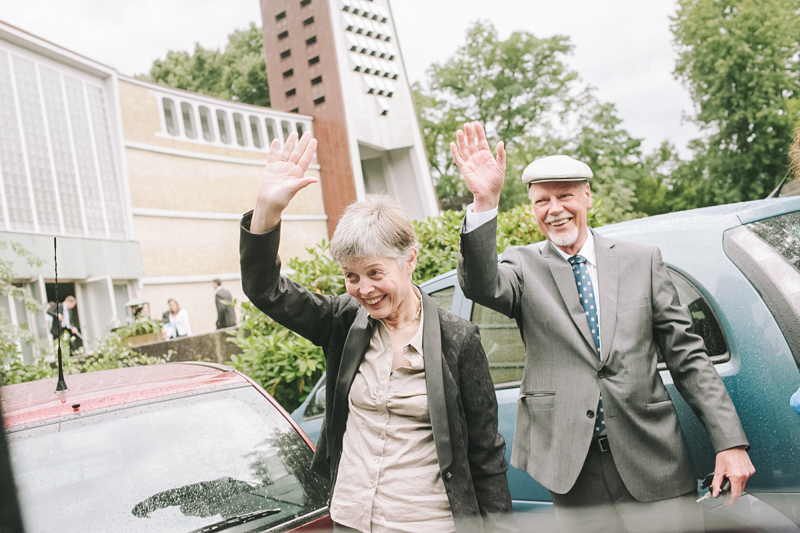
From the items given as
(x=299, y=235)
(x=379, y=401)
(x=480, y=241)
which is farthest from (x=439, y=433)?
(x=299, y=235)

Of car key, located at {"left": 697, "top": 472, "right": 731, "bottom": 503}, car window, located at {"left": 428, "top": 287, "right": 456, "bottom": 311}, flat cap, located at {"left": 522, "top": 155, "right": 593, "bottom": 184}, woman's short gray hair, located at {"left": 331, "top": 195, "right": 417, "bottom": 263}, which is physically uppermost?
flat cap, located at {"left": 522, "top": 155, "right": 593, "bottom": 184}

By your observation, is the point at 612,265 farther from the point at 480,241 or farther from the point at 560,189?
the point at 480,241

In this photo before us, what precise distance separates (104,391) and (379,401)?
124 cm

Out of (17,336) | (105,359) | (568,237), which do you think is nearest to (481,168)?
(568,237)

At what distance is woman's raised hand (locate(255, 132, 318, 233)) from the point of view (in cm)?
194

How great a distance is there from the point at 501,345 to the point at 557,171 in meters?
1.06

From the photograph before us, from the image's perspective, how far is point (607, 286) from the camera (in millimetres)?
2291

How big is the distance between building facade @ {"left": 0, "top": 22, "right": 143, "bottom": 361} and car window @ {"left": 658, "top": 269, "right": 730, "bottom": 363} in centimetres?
1903

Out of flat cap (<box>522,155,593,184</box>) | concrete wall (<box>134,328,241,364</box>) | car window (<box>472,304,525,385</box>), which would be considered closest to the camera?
flat cap (<box>522,155,593,184</box>)

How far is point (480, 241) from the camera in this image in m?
2.16

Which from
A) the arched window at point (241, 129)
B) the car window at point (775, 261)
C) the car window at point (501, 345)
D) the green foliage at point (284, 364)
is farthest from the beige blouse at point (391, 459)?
the arched window at point (241, 129)

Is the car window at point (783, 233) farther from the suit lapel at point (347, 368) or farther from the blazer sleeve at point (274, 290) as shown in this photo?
the blazer sleeve at point (274, 290)

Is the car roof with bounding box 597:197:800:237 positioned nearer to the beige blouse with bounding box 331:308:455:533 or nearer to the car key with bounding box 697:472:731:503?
the car key with bounding box 697:472:731:503

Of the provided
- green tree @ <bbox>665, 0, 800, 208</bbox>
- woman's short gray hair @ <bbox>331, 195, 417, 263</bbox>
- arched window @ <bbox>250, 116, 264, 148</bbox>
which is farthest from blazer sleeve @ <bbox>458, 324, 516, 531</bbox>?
green tree @ <bbox>665, 0, 800, 208</bbox>
